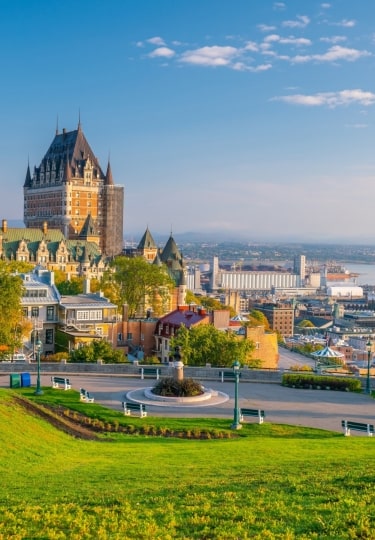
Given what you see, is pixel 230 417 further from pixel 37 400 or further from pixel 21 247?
pixel 21 247

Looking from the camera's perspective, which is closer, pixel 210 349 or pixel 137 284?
pixel 210 349

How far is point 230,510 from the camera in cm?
1226

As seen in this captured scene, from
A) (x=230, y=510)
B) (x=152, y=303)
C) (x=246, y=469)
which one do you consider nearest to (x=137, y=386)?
(x=246, y=469)

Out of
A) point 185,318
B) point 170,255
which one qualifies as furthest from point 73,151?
point 185,318

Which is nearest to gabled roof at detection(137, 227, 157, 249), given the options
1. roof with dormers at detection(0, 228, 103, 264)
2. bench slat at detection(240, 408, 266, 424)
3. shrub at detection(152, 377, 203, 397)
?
roof with dormers at detection(0, 228, 103, 264)

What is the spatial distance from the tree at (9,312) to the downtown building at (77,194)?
91.4 meters

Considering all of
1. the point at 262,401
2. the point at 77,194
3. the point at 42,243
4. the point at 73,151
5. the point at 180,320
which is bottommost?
the point at 262,401

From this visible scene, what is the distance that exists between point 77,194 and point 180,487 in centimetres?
12971

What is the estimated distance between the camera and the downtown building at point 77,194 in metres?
140

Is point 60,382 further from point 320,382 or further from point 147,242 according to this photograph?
point 147,242

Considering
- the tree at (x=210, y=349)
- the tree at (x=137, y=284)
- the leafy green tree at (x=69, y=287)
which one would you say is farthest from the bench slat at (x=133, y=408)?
the leafy green tree at (x=69, y=287)

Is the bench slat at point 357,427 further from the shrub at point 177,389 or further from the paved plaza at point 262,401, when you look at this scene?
the shrub at point 177,389

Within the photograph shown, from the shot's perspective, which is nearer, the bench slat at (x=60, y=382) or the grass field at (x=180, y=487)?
the grass field at (x=180, y=487)

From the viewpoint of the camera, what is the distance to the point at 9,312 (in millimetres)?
43188
